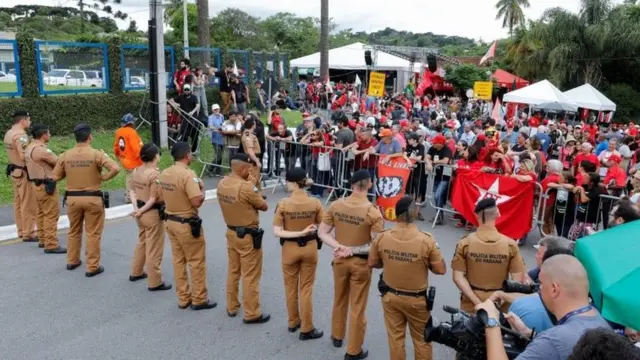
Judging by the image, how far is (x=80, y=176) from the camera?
22.2 ft

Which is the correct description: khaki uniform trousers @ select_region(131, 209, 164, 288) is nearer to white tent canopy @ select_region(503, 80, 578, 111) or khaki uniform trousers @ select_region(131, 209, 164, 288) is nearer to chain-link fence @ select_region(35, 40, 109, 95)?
chain-link fence @ select_region(35, 40, 109, 95)

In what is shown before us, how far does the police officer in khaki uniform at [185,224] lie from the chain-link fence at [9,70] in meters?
9.80

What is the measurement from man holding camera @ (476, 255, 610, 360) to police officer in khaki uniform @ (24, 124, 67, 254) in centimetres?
654

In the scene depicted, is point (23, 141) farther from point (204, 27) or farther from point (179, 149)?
point (204, 27)

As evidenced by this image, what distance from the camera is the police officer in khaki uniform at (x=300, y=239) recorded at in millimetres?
5336

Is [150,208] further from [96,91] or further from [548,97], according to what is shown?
[548,97]

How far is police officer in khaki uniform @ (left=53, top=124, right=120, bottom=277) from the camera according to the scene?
679cm

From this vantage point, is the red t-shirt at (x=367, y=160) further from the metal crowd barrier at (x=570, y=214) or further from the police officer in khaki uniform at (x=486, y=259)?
the police officer in khaki uniform at (x=486, y=259)

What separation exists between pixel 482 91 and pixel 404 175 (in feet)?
40.1

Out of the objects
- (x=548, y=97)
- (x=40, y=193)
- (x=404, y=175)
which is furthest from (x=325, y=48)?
(x=40, y=193)

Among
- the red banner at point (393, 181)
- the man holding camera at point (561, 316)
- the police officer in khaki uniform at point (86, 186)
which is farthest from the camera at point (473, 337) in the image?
the red banner at point (393, 181)

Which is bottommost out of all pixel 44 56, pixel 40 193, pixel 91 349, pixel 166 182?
pixel 91 349

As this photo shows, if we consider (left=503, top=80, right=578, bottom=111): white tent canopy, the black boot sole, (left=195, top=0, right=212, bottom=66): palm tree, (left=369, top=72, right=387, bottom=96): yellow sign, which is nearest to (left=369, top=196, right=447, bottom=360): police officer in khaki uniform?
the black boot sole

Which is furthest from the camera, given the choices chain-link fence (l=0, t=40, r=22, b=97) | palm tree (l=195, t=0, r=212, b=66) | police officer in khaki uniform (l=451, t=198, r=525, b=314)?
palm tree (l=195, t=0, r=212, b=66)
